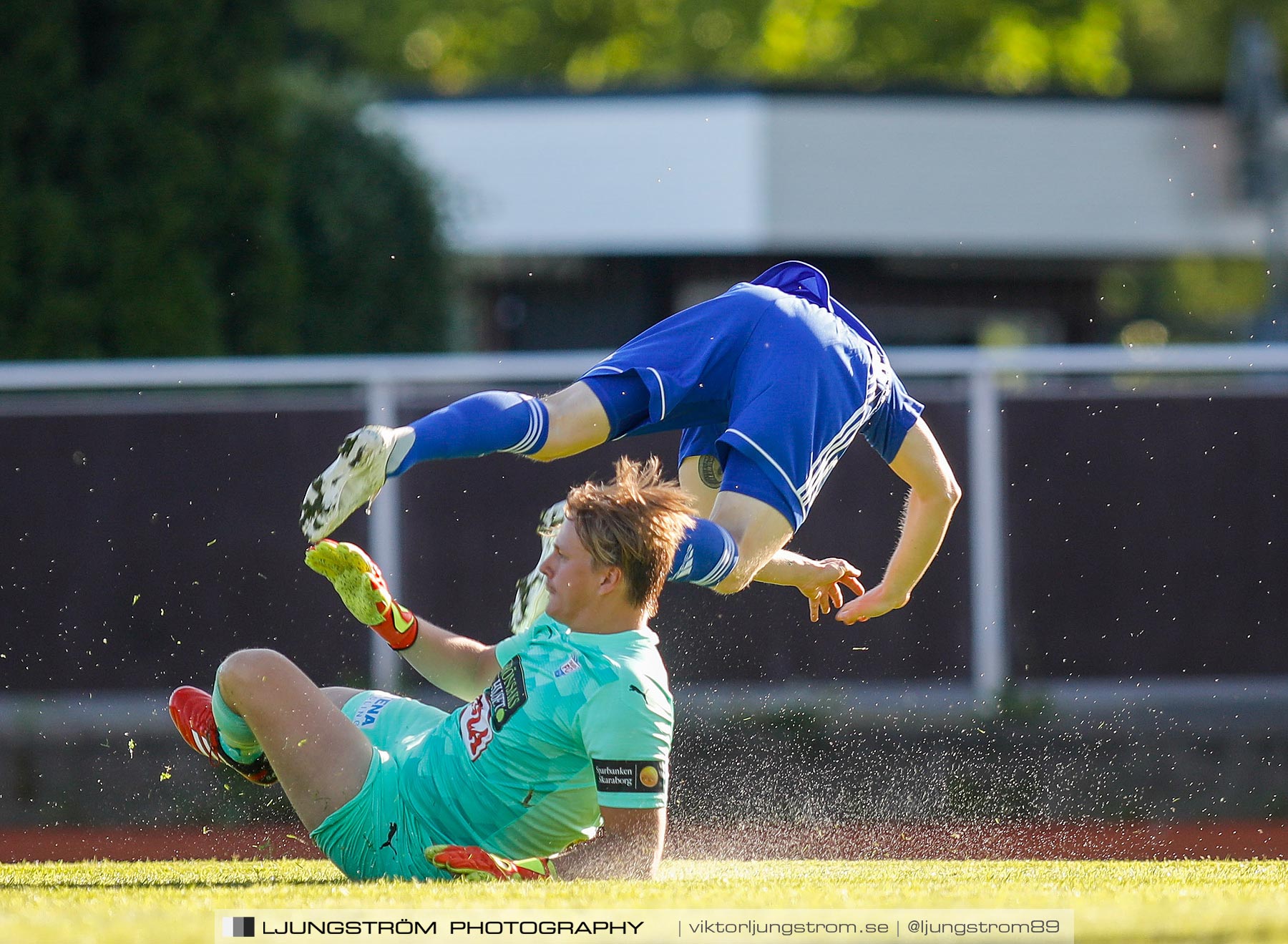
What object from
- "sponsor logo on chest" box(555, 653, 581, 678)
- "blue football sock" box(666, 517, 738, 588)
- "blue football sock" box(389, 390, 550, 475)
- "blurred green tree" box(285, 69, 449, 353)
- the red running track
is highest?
"blue football sock" box(389, 390, 550, 475)

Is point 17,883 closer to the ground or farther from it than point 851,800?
farther from it

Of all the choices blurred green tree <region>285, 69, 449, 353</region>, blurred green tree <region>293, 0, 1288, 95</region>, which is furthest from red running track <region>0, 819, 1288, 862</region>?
blurred green tree <region>293, 0, 1288, 95</region>

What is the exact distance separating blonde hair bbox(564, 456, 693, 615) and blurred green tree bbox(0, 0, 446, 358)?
6.50 metres

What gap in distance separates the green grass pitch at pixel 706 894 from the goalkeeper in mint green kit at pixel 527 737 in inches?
6.6

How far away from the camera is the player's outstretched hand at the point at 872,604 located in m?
5.04

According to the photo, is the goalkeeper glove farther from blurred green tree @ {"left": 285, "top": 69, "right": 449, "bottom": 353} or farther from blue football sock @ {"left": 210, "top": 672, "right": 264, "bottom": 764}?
blurred green tree @ {"left": 285, "top": 69, "right": 449, "bottom": 353}

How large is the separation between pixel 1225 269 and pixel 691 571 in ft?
75.8

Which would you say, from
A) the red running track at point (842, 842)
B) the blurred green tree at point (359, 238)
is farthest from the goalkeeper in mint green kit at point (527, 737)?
the blurred green tree at point (359, 238)

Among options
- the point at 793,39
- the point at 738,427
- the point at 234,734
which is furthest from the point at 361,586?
the point at 793,39

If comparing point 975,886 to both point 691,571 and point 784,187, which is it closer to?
point 691,571

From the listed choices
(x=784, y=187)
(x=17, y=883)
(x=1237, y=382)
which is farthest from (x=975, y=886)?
(x=784, y=187)

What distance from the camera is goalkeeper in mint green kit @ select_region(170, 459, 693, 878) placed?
152 inches

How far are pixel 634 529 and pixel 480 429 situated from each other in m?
0.47

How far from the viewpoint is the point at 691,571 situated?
400 centimetres
